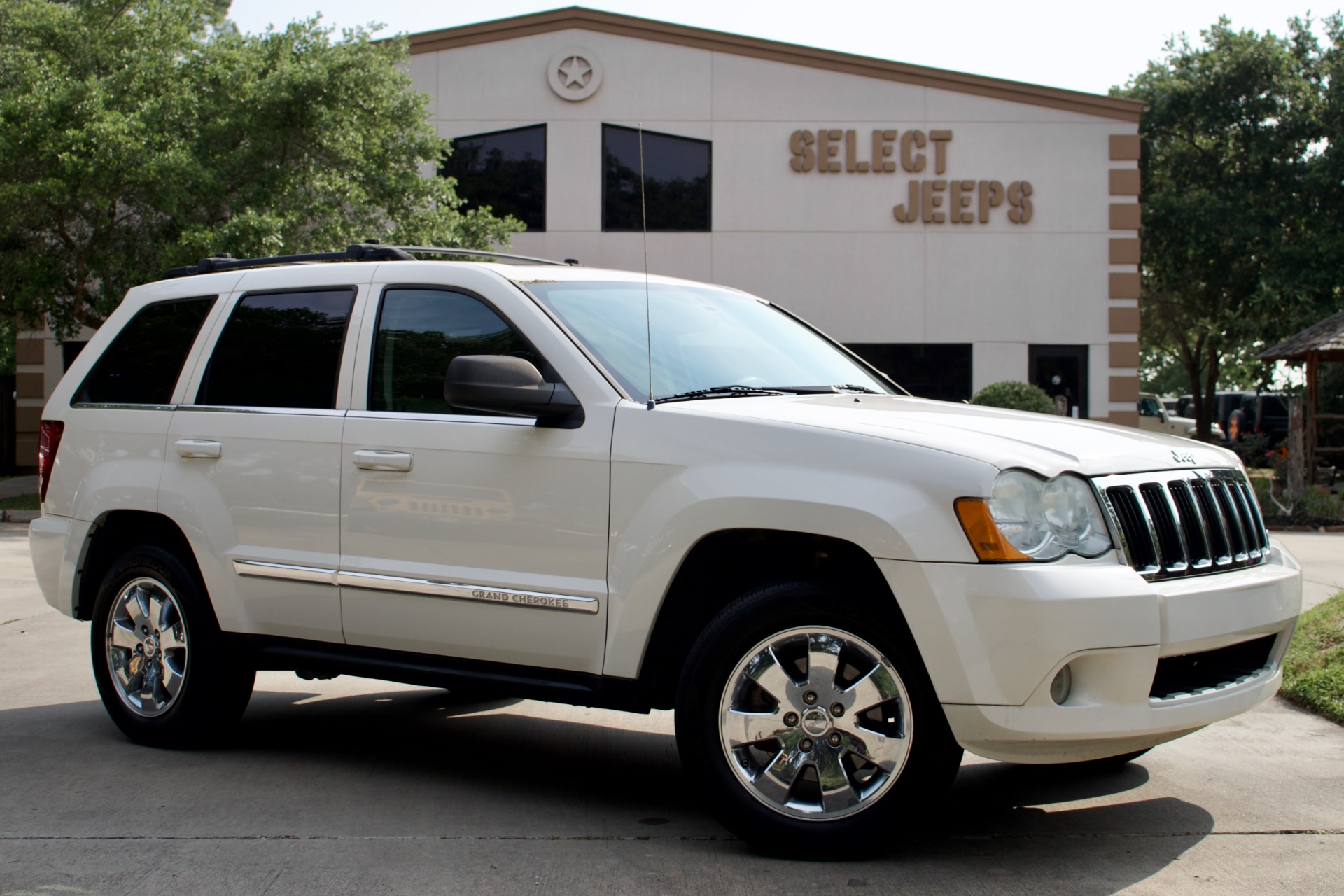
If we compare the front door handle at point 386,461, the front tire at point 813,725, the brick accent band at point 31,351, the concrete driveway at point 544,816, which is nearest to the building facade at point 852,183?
the brick accent band at point 31,351

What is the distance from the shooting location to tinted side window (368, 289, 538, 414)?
16.0 feet

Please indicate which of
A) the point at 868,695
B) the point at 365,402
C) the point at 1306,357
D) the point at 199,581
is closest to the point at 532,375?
the point at 365,402

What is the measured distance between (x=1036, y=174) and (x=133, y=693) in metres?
19.6

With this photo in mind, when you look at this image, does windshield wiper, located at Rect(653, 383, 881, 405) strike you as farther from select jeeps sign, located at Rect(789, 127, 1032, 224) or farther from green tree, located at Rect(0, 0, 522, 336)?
select jeeps sign, located at Rect(789, 127, 1032, 224)

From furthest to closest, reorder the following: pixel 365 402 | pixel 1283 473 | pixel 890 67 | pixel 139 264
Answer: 1. pixel 890 67
2. pixel 1283 473
3. pixel 139 264
4. pixel 365 402

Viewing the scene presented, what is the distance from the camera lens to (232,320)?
566 cm

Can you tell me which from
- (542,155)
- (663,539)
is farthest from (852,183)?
(663,539)

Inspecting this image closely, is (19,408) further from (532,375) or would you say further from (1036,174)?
(532,375)

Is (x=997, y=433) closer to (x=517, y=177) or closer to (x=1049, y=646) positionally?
(x=1049, y=646)

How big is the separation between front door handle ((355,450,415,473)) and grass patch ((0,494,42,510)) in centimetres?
1500

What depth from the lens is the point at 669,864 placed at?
13.5ft

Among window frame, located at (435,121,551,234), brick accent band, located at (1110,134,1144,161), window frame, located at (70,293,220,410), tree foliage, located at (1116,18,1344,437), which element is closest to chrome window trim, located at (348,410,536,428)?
window frame, located at (70,293,220,410)

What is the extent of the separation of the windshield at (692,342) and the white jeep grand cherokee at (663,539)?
0.06ft

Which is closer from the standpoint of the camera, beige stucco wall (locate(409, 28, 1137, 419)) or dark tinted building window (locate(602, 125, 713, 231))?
beige stucco wall (locate(409, 28, 1137, 419))
